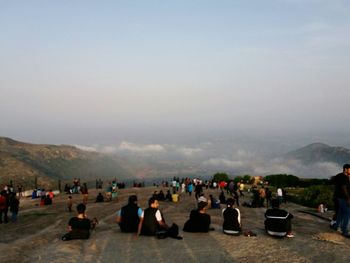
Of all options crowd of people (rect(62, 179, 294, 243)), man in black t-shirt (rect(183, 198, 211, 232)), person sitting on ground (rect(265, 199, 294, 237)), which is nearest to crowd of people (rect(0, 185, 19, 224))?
crowd of people (rect(62, 179, 294, 243))

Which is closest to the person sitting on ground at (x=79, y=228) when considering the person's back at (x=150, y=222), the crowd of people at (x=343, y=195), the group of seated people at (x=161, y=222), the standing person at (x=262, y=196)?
the group of seated people at (x=161, y=222)

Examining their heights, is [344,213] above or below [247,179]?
below

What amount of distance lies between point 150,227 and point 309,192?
115 feet

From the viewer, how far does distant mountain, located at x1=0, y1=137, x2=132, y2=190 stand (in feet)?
296

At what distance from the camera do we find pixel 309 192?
45656 mm

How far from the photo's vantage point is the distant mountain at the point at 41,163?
90.1 metres

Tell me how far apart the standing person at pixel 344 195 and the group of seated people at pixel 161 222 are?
1.96 meters

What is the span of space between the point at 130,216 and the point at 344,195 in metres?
8.02

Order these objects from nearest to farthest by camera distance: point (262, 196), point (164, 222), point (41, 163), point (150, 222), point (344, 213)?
point (150, 222), point (344, 213), point (164, 222), point (262, 196), point (41, 163)

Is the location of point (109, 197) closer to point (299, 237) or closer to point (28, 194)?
point (28, 194)

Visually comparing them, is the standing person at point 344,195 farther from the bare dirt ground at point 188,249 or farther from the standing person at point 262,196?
the standing person at point 262,196

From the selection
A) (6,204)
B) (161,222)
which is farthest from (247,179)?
(161,222)

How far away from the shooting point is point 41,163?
454ft

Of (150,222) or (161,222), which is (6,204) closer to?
(150,222)
